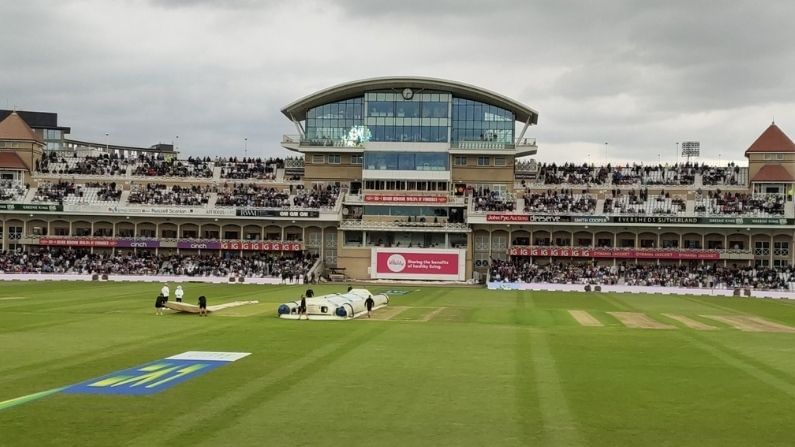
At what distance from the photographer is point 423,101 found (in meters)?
90.4

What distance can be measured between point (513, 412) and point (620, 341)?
1461 cm

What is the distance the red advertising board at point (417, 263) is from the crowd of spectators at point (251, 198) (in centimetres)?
1291

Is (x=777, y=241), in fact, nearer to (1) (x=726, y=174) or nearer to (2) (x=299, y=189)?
(1) (x=726, y=174)

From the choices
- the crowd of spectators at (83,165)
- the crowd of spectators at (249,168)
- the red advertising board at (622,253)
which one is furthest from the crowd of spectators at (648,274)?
the crowd of spectators at (83,165)

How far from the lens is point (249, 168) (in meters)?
96.7

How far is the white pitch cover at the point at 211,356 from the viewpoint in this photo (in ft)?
75.4

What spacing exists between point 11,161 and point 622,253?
68.5 meters

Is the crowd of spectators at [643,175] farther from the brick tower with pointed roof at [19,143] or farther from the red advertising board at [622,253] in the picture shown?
the brick tower with pointed roof at [19,143]

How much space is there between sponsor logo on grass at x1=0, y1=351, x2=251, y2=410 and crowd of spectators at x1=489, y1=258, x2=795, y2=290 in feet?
182

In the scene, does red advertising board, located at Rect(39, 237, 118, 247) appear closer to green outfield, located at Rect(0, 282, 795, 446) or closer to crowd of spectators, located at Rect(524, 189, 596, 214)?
crowd of spectators, located at Rect(524, 189, 596, 214)

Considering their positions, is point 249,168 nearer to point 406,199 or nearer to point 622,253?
point 406,199

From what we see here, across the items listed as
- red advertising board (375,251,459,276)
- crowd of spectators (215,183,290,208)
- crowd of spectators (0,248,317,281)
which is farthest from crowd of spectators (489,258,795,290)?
crowd of spectators (215,183,290,208)

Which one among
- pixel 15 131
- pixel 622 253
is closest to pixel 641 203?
pixel 622 253

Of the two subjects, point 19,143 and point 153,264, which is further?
point 19,143
